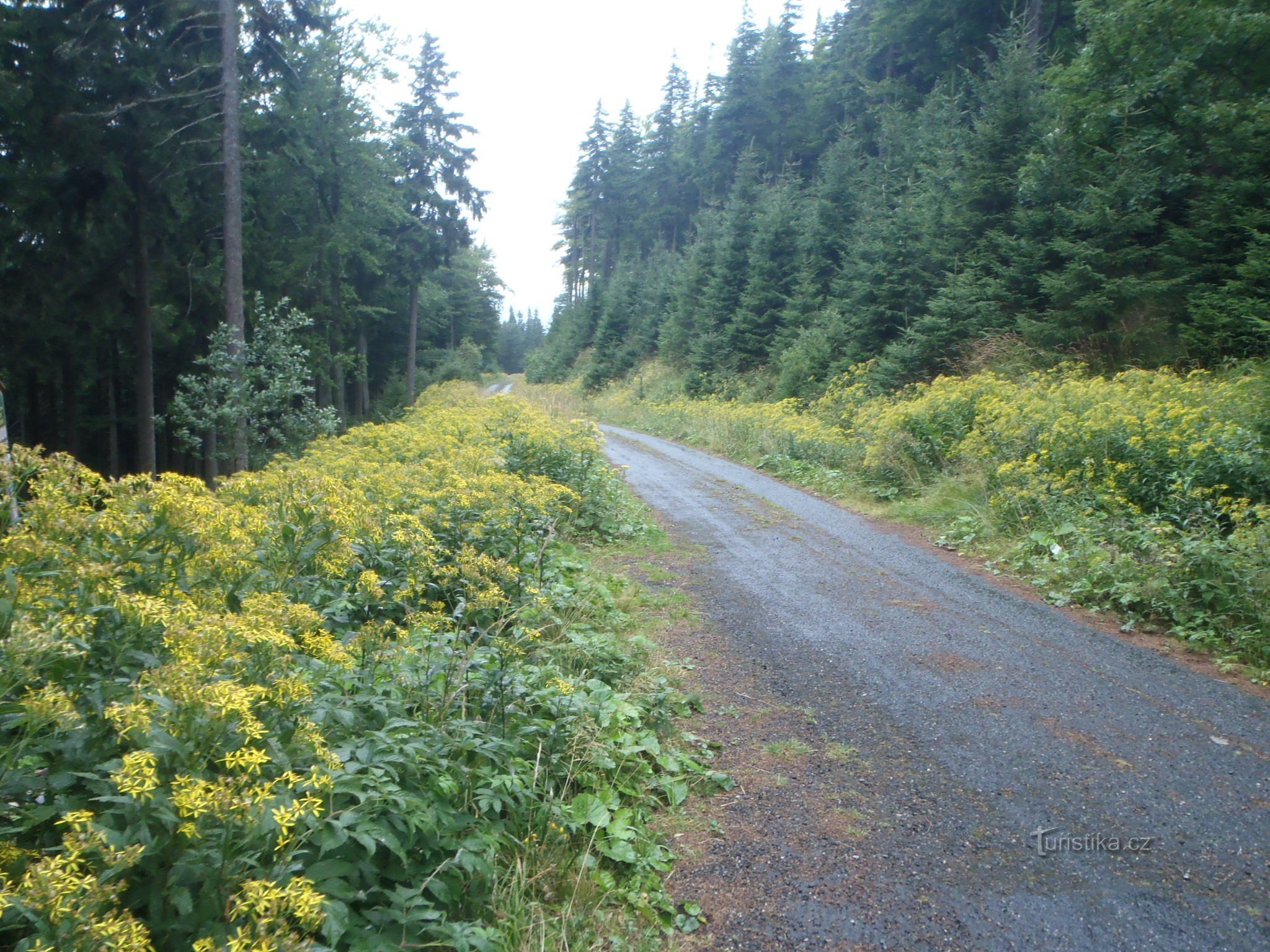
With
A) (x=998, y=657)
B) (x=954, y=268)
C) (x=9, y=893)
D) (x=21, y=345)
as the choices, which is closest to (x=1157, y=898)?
(x=998, y=657)

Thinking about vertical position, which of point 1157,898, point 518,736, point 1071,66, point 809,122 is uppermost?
point 809,122

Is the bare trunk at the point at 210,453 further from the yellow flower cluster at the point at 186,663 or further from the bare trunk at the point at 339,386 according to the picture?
the yellow flower cluster at the point at 186,663

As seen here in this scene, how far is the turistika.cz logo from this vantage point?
3.33m

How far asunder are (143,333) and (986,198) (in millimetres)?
18627

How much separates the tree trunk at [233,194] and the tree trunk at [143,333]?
1.61 m

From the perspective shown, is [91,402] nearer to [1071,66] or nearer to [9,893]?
[9,893]

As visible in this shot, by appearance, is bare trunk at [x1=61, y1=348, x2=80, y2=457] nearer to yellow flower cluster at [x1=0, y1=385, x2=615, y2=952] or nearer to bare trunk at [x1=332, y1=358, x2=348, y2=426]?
bare trunk at [x1=332, y1=358, x2=348, y2=426]

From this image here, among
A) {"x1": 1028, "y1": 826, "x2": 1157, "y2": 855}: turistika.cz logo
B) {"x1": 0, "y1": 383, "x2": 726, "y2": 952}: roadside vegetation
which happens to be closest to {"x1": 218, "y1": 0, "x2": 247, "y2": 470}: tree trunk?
{"x1": 0, "y1": 383, "x2": 726, "y2": 952}: roadside vegetation

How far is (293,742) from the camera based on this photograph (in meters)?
2.29

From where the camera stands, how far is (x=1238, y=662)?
17.9 feet

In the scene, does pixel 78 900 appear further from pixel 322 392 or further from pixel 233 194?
pixel 322 392

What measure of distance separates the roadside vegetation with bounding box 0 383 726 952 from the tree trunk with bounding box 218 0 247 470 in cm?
1150

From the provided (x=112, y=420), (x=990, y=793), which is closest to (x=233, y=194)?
(x=112, y=420)

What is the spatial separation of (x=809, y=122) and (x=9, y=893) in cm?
4364
